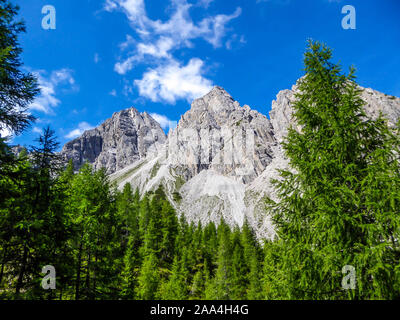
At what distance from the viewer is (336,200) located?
5801 millimetres

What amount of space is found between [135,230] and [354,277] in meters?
47.1

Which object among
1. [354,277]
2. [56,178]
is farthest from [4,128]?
[354,277]

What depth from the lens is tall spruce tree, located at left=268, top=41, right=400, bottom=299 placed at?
5.38 m

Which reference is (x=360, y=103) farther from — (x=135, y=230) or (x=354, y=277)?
(x=135, y=230)

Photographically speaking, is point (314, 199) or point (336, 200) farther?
point (314, 199)

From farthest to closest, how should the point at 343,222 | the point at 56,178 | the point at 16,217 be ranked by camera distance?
the point at 56,178
the point at 16,217
the point at 343,222

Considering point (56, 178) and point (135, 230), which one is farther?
point (135, 230)

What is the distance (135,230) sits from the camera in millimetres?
47562

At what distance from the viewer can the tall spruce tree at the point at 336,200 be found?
5379 millimetres

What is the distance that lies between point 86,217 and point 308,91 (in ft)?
43.8

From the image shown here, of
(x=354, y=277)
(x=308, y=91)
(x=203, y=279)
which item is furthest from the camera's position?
(x=203, y=279)

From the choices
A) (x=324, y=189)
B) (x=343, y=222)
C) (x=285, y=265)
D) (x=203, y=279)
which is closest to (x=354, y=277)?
(x=343, y=222)

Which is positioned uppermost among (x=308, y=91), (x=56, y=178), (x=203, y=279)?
(x=308, y=91)

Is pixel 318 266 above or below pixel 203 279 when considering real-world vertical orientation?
above
